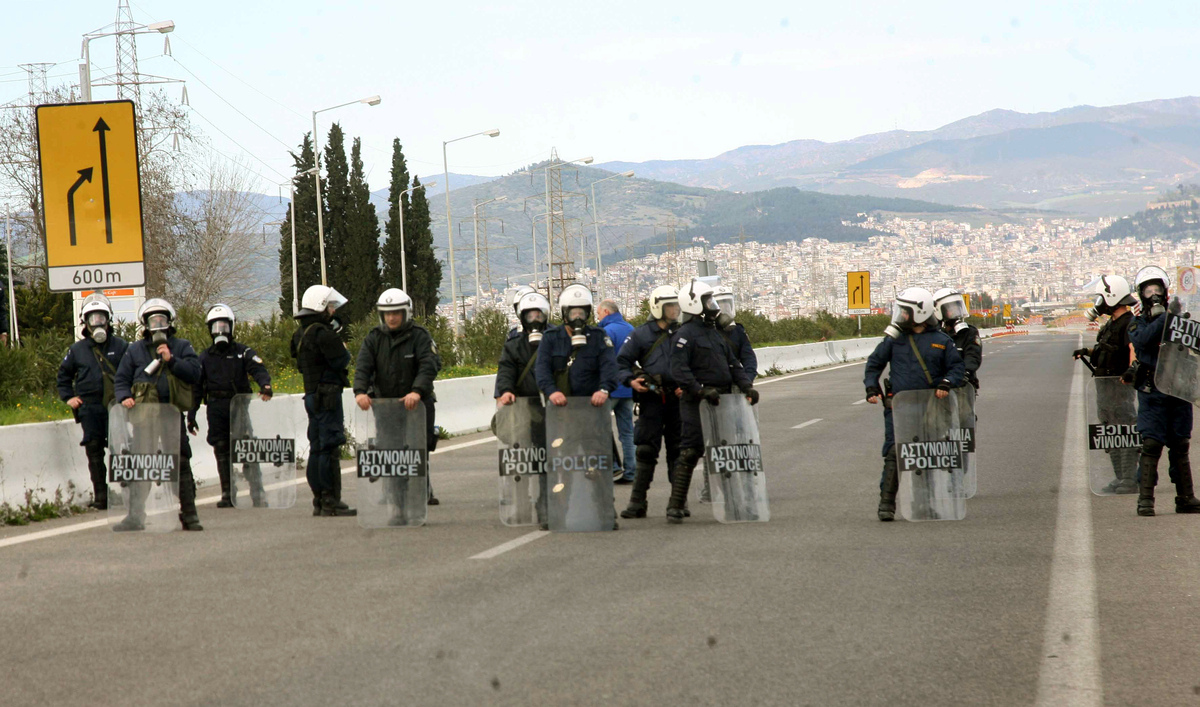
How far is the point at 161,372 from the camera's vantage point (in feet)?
36.0

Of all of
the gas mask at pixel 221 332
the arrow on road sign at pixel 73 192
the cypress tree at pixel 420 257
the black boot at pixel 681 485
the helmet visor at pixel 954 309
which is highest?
the cypress tree at pixel 420 257

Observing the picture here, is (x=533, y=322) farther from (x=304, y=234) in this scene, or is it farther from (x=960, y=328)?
(x=304, y=234)

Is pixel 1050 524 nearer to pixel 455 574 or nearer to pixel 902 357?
pixel 902 357

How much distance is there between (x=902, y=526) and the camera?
10141 millimetres

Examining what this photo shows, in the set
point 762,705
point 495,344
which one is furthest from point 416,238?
point 762,705

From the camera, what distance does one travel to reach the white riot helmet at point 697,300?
10641 mm

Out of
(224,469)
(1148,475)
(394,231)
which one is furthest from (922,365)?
(394,231)

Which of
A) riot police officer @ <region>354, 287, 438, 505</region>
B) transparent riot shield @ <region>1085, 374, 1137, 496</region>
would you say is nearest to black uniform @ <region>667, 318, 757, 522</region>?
riot police officer @ <region>354, 287, 438, 505</region>

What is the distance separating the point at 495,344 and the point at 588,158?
31787mm

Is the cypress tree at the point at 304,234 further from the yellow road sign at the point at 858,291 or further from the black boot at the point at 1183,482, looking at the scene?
the black boot at the point at 1183,482

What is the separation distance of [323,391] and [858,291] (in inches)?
1820

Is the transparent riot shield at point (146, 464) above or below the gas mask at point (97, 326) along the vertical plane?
below

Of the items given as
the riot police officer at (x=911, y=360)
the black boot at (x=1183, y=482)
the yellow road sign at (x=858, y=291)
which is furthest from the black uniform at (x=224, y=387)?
the yellow road sign at (x=858, y=291)

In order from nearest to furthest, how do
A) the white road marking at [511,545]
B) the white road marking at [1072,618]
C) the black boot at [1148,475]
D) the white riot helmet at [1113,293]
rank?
the white road marking at [1072,618] < the white road marking at [511,545] < the black boot at [1148,475] < the white riot helmet at [1113,293]
